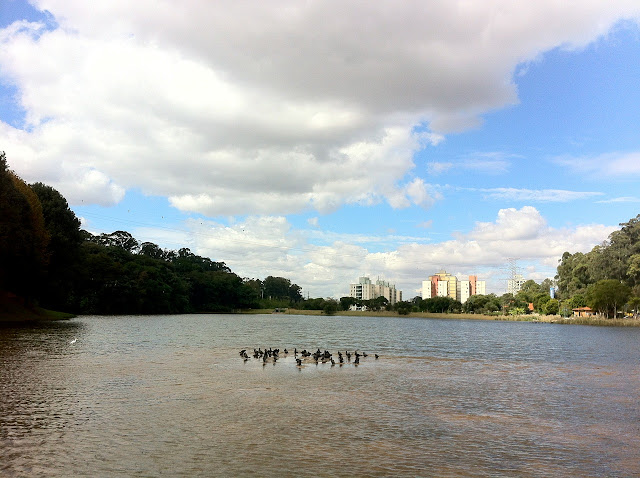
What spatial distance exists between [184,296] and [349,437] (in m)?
156

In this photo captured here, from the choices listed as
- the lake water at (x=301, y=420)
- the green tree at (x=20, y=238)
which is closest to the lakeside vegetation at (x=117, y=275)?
the green tree at (x=20, y=238)

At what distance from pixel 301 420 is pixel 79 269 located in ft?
280

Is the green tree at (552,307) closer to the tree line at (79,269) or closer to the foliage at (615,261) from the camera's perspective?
the foliage at (615,261)

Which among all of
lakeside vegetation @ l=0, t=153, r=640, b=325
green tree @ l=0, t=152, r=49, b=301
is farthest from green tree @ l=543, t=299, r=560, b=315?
green tree @ l=0, t=152, r=49, b=301

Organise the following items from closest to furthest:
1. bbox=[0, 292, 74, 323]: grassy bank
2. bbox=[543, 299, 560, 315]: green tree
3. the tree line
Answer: the tree line < bbox=[0, 292, 74, 323]: grassy bank < bbox=[543, 299, 560, 315]: green tree

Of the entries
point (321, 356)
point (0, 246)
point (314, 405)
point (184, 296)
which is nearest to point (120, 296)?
point (184, 296)

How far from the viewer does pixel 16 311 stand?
2785 inches

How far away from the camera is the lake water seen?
12297 millimetres

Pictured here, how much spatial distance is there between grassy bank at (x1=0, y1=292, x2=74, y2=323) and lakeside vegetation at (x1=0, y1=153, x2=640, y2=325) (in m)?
0.20

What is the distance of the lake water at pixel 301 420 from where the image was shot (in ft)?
40.3

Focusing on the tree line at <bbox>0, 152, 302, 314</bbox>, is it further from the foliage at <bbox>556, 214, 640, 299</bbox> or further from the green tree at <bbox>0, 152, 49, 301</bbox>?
the foliage at <bbox>556, 214, 640, 299</bbox>

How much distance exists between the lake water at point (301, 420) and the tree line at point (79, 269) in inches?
1466

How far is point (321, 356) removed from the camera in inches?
1400

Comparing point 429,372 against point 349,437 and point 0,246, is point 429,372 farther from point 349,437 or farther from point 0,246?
point 0,246
